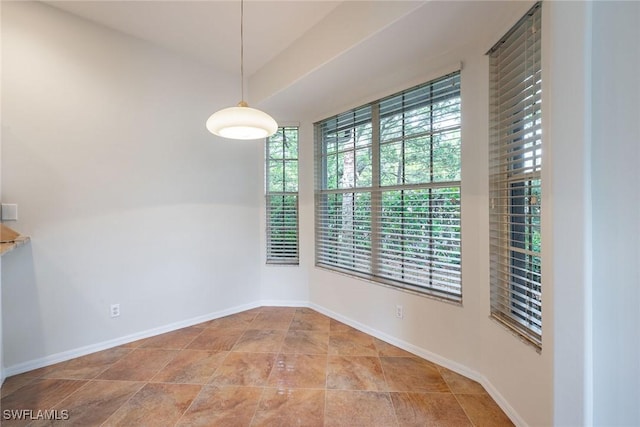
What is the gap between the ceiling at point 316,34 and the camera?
1.63 meters

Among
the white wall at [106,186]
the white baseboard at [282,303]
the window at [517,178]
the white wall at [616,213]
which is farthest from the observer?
the white baseboard at [282,303]

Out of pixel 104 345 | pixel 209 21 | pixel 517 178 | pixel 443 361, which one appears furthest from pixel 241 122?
pixel 104 345

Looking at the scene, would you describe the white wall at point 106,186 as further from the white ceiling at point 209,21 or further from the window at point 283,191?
the window at point 283,191

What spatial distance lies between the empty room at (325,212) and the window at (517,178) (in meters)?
0.01

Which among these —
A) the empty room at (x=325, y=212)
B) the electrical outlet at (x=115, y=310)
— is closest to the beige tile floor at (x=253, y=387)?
the empty room at (x=325, y=212)

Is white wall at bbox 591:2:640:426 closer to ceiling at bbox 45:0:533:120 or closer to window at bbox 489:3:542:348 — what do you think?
window at bbox 489:3:542:348

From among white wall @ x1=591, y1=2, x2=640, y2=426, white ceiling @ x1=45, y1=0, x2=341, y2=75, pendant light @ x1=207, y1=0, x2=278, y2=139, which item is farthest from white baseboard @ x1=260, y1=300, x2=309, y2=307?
white ceiling @ x1=45, y1=0, x2=341, y2=75

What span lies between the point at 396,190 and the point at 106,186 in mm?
2677

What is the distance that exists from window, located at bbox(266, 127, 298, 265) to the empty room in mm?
40

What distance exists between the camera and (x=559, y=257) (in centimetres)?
115

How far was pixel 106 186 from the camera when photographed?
2.31 meters

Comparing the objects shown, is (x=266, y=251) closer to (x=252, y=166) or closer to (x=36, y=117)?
(x=252, y=166)

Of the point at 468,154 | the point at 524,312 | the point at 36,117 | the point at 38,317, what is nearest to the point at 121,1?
the point at 36,117

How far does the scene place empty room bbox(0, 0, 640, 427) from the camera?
1.08m
